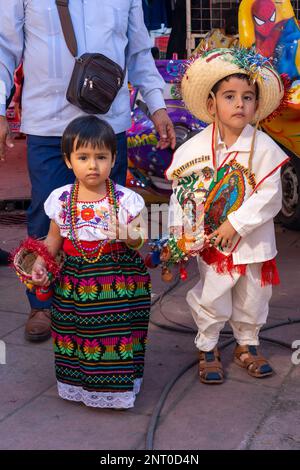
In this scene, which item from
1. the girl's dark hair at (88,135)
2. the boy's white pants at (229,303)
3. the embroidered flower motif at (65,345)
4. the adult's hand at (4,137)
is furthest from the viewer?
the adult's hand at (4,137)

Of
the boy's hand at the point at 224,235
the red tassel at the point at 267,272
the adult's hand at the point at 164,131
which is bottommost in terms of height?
the red tassel at the point at 267,272

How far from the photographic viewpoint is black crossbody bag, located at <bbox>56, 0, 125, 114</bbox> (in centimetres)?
326

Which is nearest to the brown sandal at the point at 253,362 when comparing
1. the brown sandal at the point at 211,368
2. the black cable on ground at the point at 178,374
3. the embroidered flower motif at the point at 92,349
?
the brown sandal at the point at 211,368

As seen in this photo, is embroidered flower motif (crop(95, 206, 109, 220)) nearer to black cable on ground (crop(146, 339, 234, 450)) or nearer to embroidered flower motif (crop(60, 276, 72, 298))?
embroidered flower motif (crop(60, 276, 72, 298))

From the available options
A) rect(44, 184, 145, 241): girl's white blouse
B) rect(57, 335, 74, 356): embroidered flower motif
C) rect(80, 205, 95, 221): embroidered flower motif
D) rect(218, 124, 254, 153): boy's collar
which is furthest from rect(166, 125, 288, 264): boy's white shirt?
rect(57, 335, 74, 356): embroidered flower motif

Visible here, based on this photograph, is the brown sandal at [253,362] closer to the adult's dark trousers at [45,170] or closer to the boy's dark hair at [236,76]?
the adult's dark trousers at [45,170]

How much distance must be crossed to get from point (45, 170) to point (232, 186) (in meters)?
1.00

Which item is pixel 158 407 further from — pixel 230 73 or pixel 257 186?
pixel 230 73

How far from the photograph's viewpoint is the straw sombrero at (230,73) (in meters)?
3.01

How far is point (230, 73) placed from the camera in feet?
9.91

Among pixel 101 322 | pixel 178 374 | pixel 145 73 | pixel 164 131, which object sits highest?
pixel 145 73

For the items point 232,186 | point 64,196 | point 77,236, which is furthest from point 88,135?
point 232,186

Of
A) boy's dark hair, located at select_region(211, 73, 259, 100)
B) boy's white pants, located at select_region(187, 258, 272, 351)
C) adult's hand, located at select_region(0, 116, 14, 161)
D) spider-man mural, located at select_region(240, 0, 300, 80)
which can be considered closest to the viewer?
boy's dark hair, located at select_region(211, 73, 259, 100)

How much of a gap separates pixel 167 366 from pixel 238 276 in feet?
1.92
